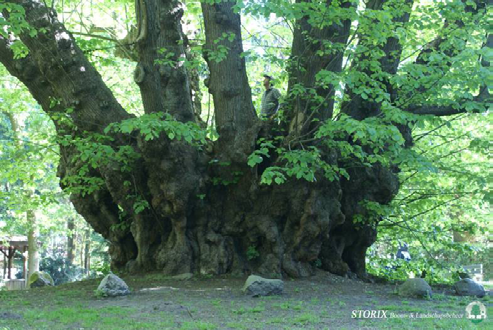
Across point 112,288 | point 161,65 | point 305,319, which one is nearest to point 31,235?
point 161,65

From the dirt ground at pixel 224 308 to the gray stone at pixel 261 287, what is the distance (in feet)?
0.42

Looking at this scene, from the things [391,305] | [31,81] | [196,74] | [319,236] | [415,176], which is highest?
[196,74]

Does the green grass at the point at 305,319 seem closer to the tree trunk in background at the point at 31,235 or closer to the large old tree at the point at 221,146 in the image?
the large old tree at the point at 221,146

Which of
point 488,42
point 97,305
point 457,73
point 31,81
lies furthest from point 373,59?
point 31,81

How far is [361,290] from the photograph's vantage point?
8.24 m

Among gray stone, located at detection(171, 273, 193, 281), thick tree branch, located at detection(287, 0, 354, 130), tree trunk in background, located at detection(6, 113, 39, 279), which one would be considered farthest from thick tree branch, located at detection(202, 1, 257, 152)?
tree trunk in background, located at detection(6, 113, 39, 279)

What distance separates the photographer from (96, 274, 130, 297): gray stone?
7.27m

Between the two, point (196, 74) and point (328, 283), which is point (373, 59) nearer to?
point (328, 283)

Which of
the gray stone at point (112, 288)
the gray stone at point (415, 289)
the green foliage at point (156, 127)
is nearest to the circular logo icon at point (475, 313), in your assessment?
the gray stone at point (415, 289)

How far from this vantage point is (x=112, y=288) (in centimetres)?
730

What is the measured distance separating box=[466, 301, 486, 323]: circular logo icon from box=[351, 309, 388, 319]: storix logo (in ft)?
3.34

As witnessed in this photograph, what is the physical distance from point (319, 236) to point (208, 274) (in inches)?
84.8

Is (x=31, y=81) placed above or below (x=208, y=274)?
above

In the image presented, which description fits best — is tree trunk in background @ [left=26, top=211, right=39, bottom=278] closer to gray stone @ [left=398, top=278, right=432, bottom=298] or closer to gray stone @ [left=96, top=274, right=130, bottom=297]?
gray stone @ [left=96, top=274, right=130, bottom=297]
